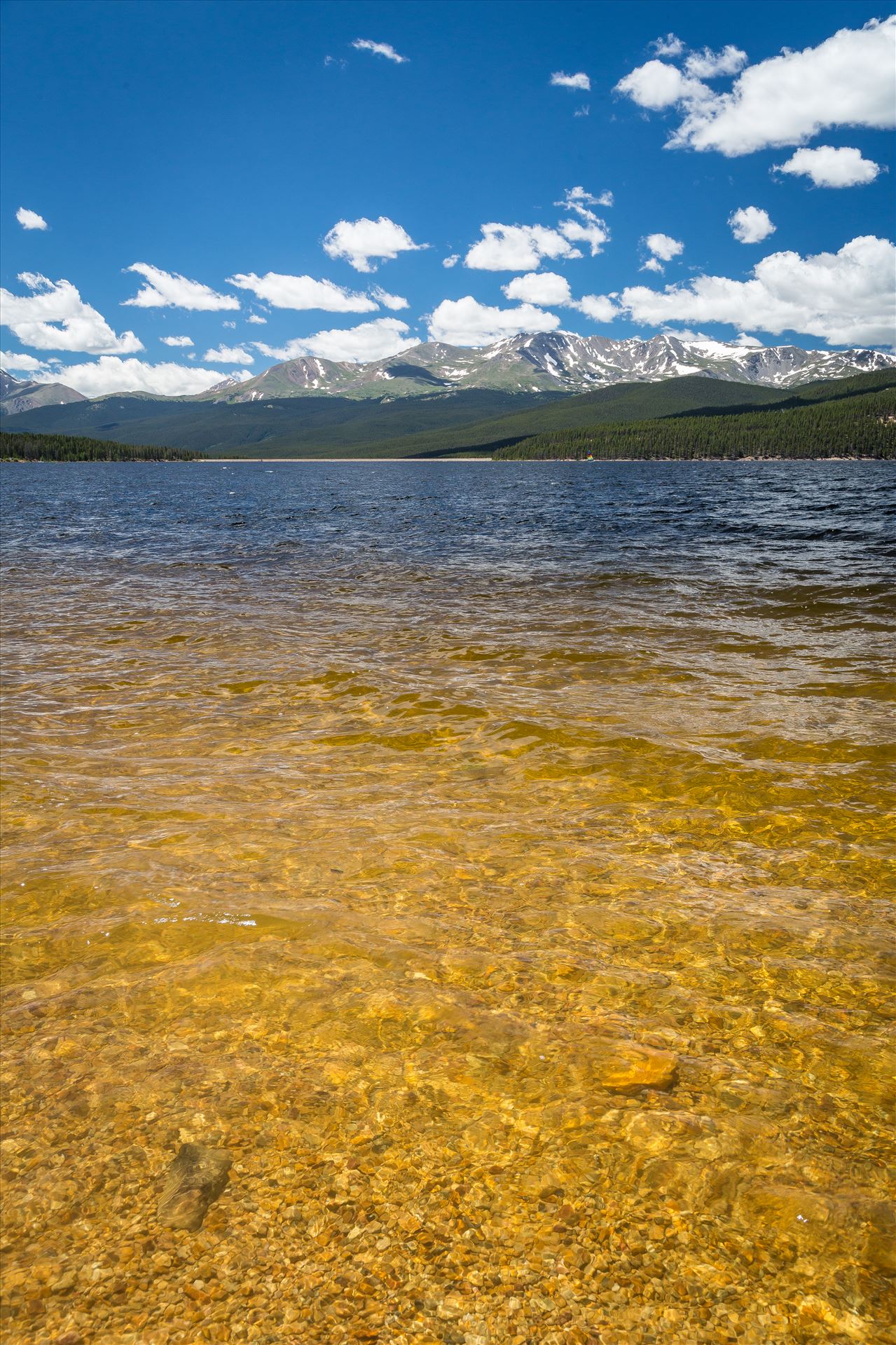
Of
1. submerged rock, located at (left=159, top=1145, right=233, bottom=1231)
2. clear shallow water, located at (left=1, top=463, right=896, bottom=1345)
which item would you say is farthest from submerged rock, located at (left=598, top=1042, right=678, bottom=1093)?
submerged rock, located at (left=159, top=1145, right=233, bottom=1231)

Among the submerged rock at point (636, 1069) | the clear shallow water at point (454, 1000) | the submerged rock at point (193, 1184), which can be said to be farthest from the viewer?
the submerged rock at point (636, 1069)

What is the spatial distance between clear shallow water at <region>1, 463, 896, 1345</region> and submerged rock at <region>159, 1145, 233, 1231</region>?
63 millimetres

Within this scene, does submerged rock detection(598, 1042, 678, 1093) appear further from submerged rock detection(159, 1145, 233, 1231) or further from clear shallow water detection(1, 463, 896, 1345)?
submerged rock detection(159, 1145, 233, 1231)

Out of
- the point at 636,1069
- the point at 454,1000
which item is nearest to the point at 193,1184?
the point at 454,1000

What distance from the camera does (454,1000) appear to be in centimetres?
465

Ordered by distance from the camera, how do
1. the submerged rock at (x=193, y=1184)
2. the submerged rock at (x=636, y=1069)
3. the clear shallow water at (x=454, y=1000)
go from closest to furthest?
the clear shallow water at (x=454, y=1000), the submerged rock at (x=193, y=1184), the submerged rock at (x=636, y=1069)

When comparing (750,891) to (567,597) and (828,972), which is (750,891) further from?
(567,597)

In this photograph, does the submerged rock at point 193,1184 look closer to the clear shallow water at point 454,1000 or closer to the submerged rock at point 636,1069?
the clear shallow water at point 454,1000

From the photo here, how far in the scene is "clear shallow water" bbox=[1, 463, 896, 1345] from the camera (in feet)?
9.73

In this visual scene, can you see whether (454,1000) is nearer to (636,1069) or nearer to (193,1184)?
(636,1069)

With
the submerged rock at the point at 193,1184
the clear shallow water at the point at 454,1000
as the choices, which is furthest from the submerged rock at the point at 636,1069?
the submerged rock at the point at 193,1184

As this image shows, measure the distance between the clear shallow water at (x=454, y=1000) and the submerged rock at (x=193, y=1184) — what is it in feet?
0.21

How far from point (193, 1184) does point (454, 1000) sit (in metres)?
1.81

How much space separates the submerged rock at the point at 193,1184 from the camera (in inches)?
126
